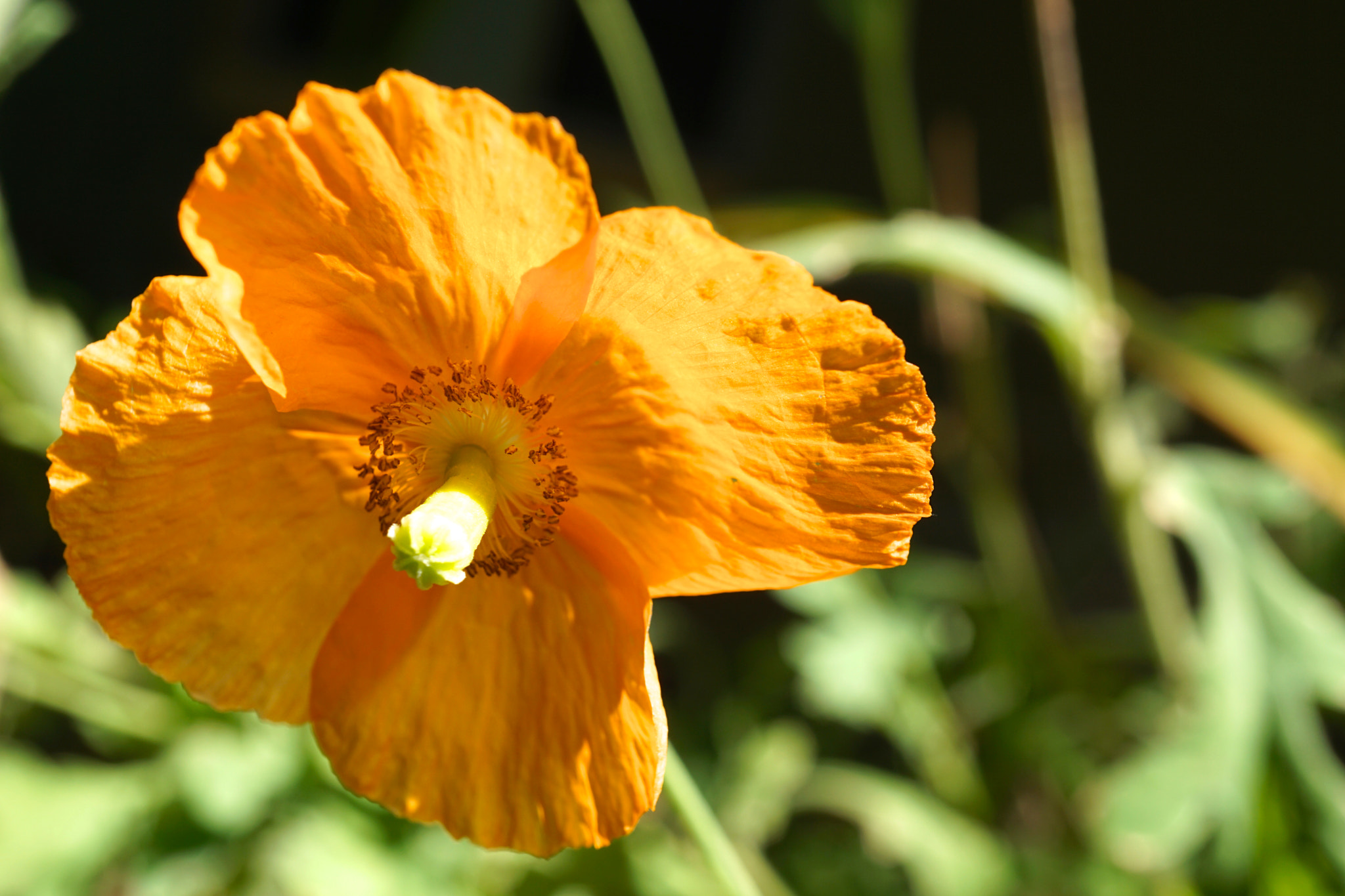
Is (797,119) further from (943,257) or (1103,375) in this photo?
(943,257)

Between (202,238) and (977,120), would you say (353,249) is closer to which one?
(202,238)

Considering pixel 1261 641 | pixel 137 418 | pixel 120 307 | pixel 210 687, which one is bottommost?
pixel 120 307

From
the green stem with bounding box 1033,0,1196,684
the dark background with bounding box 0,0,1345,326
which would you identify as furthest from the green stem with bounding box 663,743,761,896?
the dark background with bounding box 0,0,1345,326

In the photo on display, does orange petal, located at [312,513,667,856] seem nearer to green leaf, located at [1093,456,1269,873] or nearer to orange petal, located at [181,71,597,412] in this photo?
orange petal, located at [181,71,597,412]

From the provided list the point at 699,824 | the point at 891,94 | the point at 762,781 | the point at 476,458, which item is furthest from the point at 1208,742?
the point at 891,94

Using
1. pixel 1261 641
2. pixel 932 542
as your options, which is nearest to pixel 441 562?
→ pixel 1261 641

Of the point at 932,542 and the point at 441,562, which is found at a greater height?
the point at 441,562

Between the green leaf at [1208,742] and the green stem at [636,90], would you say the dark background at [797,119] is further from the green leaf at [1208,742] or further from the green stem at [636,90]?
the green leaf at [1208,742]

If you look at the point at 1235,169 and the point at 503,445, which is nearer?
the point at 503,445
